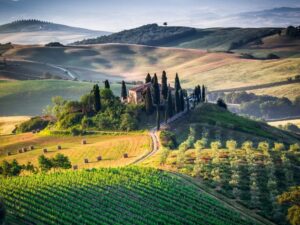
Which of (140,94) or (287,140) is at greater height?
(140,94)

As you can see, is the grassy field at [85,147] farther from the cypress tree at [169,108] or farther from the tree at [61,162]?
the cypress tree at [169,108]

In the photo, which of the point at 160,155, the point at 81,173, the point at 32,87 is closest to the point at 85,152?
the point at 160,155

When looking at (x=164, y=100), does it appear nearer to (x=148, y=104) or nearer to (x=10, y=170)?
(x=148, y=104)

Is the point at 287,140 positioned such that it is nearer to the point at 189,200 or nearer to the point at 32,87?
the point at 189,200

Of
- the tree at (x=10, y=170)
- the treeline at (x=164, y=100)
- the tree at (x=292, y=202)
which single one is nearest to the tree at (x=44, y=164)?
the tree at (x=10, y=170)

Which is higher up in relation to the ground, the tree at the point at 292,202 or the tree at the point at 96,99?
the tree at the point at 96,99

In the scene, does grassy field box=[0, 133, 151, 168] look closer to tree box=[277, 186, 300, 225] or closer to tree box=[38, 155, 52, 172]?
tree box=[38, 155, 52, 172]

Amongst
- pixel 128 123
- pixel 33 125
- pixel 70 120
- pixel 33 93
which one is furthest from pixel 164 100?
pixel 33 93
